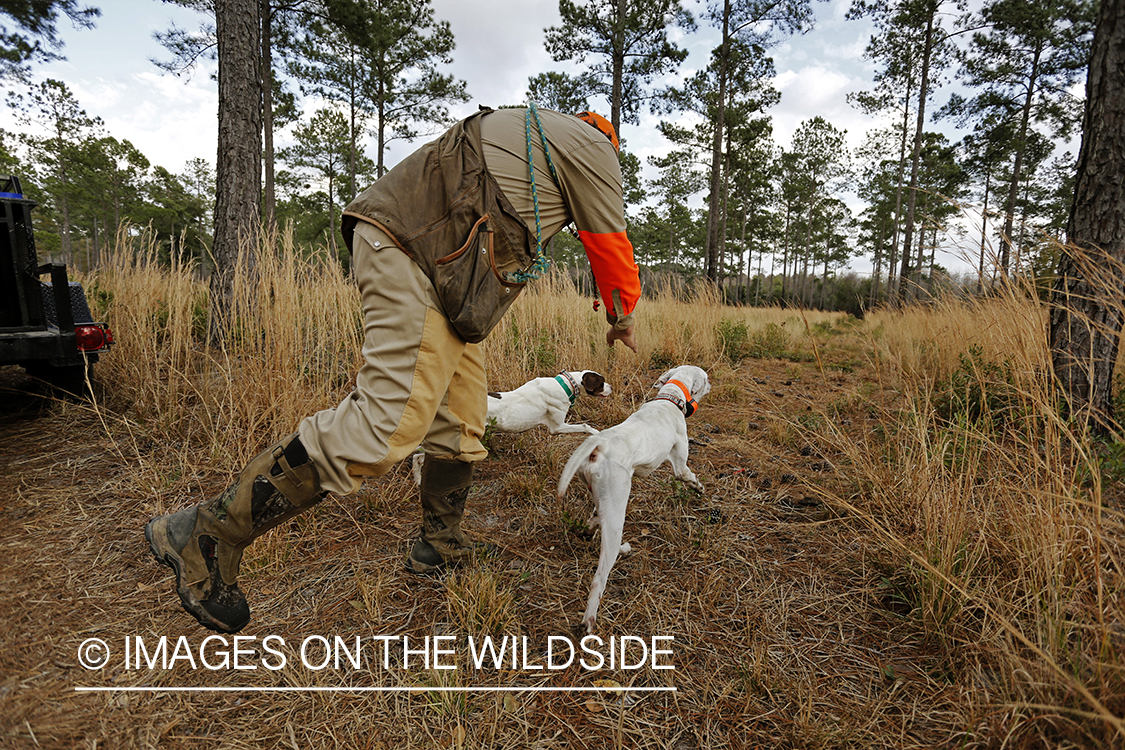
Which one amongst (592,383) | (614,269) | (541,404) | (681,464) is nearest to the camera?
(614,269)

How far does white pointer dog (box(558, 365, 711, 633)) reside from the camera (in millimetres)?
1728

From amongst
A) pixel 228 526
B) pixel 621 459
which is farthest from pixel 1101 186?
pixel 228 526

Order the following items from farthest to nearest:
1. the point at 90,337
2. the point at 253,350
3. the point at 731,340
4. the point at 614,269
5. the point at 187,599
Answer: the point at 731,340 < the point at 90,337 < the point at 253,350 < the point at 614,269 < the point at 187,599

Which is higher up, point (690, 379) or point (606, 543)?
point (690, 379)

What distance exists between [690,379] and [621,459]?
45.5 inches

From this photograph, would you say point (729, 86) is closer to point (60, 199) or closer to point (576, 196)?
point (576, 196)

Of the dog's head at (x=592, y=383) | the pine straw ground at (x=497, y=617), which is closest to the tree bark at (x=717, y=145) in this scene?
the dog's head at (x=592, y=383)

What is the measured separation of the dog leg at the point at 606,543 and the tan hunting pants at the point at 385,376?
81 centimetres

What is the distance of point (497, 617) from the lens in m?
1.57

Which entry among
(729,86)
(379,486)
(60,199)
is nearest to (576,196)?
(379,486)

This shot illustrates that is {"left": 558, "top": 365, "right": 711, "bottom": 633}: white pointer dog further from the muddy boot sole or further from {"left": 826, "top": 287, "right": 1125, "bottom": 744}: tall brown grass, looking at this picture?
the muddy boot sole

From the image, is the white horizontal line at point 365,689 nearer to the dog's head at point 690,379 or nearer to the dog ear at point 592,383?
the dog's head at point 690,379

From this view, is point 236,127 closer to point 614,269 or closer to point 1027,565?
point 614,269

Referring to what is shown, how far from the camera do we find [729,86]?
1379 centimetres
